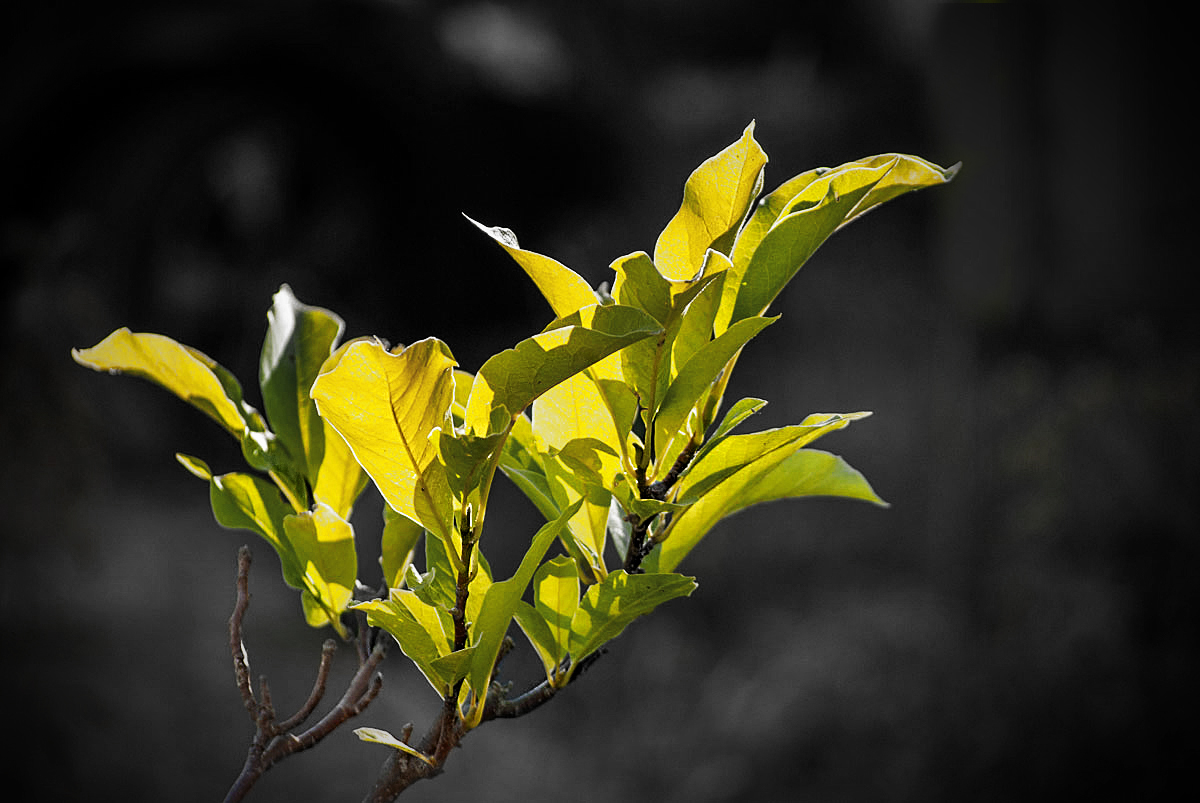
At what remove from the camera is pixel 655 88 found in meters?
2.43

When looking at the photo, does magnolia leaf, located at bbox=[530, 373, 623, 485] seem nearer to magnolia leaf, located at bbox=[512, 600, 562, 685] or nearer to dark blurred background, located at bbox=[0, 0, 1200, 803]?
magnolia leaf, located at bbox=[512, 600, 562, 685]

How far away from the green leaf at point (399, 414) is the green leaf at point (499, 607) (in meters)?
0.03

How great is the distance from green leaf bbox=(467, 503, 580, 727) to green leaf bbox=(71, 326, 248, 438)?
0.15 metres

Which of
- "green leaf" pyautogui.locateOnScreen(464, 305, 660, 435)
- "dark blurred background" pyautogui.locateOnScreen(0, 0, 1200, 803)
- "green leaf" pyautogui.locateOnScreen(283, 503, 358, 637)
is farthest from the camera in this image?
"dark blurred background" pyautogui.locateOnScreen(0, 0, 1200, 803)

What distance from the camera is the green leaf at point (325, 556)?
0.38m

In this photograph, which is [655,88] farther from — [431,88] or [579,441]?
[579,441]

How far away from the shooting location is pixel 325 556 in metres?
0.39

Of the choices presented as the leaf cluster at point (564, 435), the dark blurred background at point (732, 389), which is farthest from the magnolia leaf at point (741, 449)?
the dark blurred background at point (732, 389)

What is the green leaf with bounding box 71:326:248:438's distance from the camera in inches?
14.3

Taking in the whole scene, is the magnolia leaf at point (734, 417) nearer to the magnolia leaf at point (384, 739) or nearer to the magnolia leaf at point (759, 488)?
the magnolia leaf at point (759, 488)

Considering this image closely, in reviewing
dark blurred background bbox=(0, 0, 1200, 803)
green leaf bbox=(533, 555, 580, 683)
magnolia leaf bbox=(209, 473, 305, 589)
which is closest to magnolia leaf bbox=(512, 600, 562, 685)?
green leaf bbox=(533, 555, 580, 683)

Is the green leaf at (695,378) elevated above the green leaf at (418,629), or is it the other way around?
the green leaf at (695,378)

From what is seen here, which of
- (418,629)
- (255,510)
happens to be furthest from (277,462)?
(418,629)

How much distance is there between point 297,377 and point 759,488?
213mm
